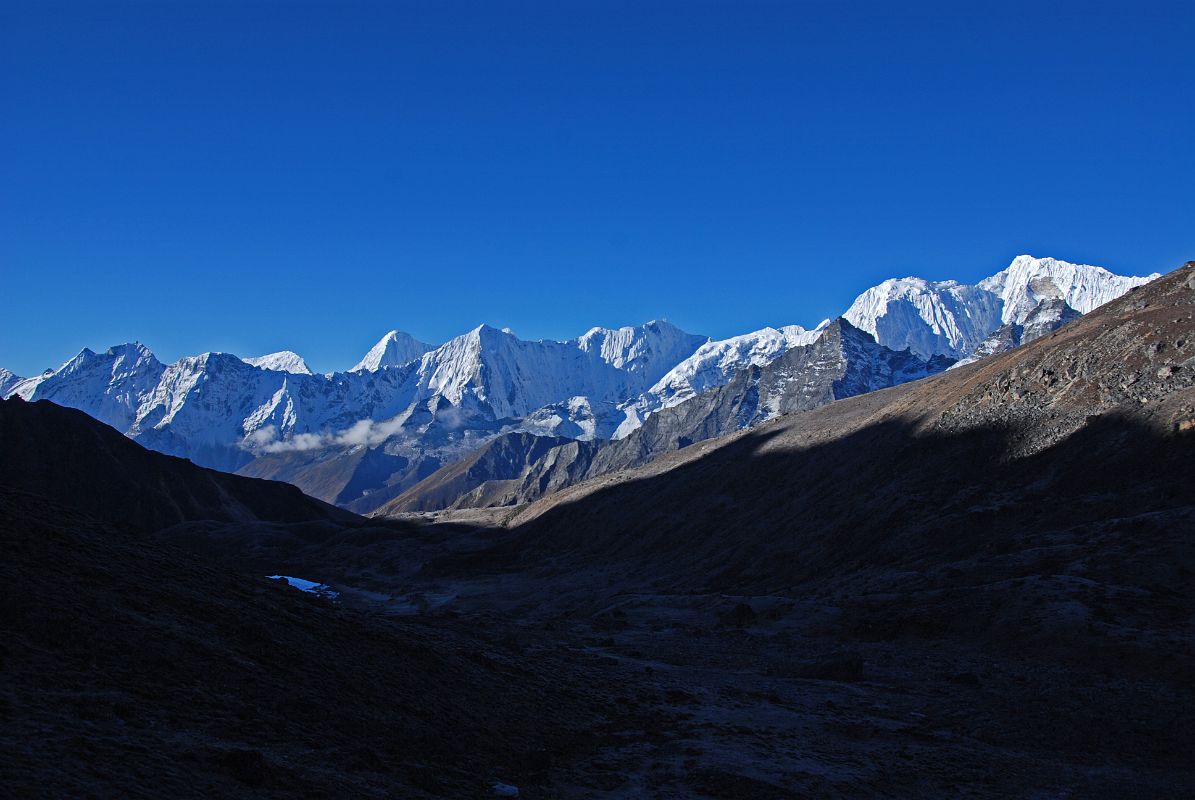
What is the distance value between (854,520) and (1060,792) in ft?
132

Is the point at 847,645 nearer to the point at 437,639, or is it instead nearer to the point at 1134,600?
the point at 1134,600

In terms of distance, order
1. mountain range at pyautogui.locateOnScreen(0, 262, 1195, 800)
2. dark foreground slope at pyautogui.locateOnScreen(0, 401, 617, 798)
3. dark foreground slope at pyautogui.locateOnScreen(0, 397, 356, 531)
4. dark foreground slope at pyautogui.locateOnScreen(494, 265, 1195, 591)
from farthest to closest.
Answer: dark foreground slope at pyautogui.locateOnScreen(0, 397, 356, 531) < dark foreground slope at pyautogui.locateOnScreen(494, 265, 1195, 591) < mountain range at pyautogui.locateOnScreen(0, 262, 1195, 800) < dark foreground slope at pyautogui.locateOnScreen(0, 401, 617, 798)

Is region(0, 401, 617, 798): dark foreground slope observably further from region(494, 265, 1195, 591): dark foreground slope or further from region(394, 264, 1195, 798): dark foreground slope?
region(494, 265, 1195, 591): dark foreground slope

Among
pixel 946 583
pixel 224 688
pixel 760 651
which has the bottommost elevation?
pixel 760 651

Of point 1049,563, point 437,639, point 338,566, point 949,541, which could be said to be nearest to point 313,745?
point 437,639

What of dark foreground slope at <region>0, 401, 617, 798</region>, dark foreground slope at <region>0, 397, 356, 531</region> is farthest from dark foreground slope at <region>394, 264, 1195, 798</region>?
dark foreground slope at <region>0, 397, 356, 531</region>

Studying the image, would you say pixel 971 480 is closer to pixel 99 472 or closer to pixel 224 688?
pixel 224 688

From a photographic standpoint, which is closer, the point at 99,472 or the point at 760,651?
the point at 760,651

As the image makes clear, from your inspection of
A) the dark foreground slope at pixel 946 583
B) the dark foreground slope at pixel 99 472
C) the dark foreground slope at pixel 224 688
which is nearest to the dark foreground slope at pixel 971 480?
the dark foreground slope at pixel 946 583

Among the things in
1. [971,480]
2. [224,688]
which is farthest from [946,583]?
[224,688]

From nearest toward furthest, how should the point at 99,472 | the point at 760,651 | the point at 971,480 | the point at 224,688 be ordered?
the point at 224,688, the point at 760,651, the point at 971,480, the point at 99,472

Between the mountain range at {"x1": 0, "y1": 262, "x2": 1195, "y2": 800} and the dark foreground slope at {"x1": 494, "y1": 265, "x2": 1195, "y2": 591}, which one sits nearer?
the mountain range at {"x1": 0, "y1": 262, "x2": 1195, "y2": 800}

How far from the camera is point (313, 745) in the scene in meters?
12.1

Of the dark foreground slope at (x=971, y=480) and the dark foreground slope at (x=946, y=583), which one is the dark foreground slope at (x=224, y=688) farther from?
the dark foreground slope at (x=971, y=480)
